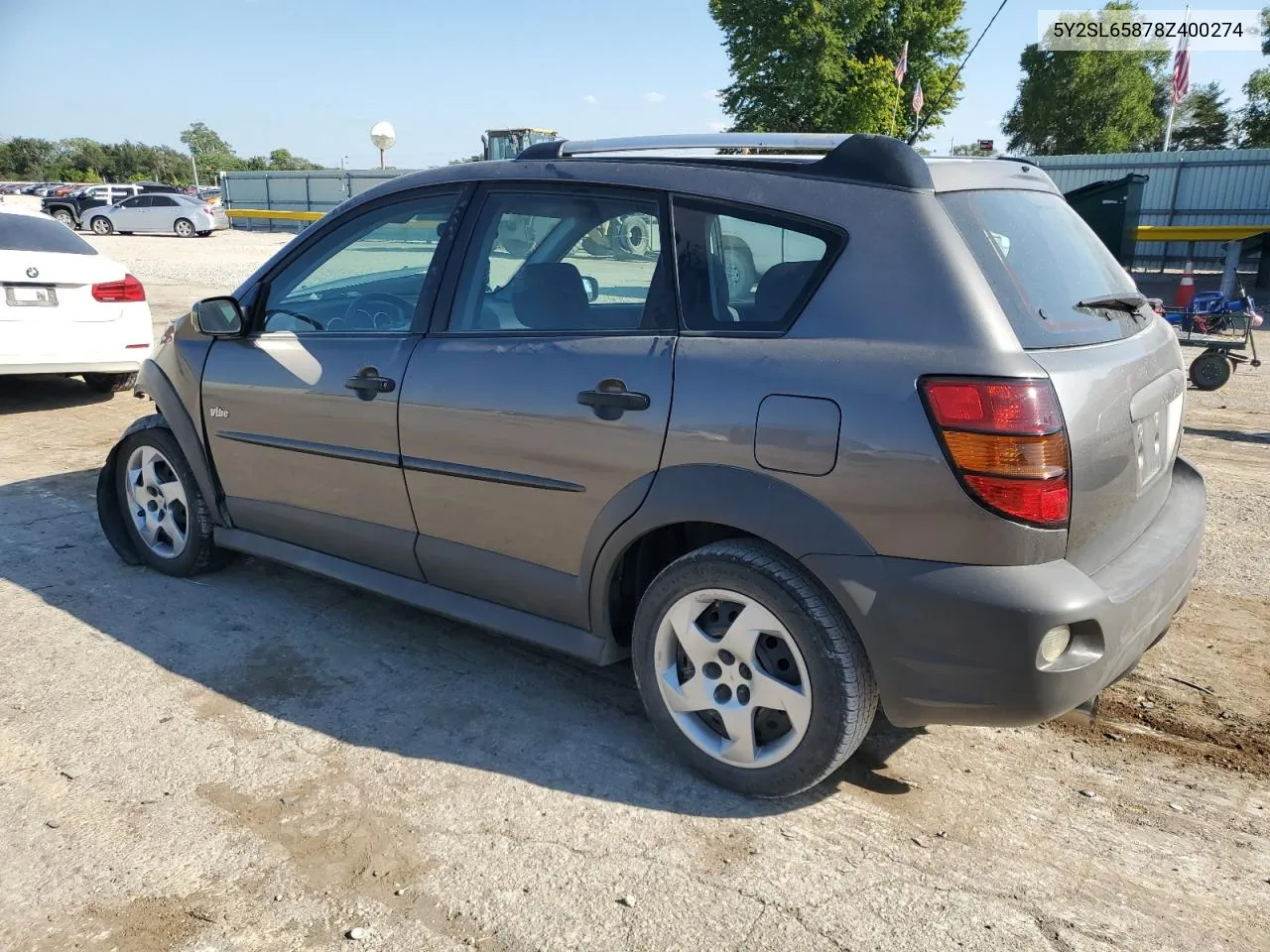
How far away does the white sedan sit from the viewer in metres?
7.32

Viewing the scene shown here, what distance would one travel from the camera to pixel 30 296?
737cm

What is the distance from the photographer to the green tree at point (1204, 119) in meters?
54.2

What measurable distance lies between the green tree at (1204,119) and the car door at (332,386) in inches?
2429

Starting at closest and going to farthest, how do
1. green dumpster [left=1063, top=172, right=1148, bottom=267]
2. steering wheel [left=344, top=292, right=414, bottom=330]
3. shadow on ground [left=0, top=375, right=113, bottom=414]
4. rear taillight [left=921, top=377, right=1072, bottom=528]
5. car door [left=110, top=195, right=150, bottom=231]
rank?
rear taillight [left=921, top=377, right=1072, bottom=528], steering wheel [left=344, top=292, right=414, bottom=330], shadow on ground [left=0, top=375, right=113, bottom=414], green dumpster [left=1063, top=172, right=1148, bottom=267], car door [left=110, top=195, right=150, bottom=231]

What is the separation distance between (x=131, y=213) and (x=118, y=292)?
1218 inches

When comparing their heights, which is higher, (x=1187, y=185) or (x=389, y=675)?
(x=1187, y=185)

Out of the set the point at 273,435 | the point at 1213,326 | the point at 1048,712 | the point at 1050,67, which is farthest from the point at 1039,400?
the point at 1050,67

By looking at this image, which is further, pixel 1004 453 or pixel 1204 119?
pixel 1204 119

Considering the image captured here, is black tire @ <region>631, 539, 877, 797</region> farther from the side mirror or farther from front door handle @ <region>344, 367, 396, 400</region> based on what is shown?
the side mirror

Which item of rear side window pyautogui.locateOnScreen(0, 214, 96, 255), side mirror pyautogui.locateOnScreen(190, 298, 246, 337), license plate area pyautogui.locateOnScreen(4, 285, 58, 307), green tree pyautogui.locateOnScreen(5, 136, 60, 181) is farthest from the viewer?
green tree pyautogui.locateOnScreen(5, 136, 60, 181)

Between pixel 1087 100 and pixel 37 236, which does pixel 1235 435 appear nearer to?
pixel 37 236

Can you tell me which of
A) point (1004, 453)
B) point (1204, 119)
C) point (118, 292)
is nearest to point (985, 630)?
point (1004, 453)

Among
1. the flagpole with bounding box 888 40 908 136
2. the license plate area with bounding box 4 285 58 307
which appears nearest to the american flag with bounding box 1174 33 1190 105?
the flagpole with bounding box 888 40 908 136

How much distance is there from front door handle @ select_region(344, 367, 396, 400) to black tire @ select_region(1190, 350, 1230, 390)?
767cm
